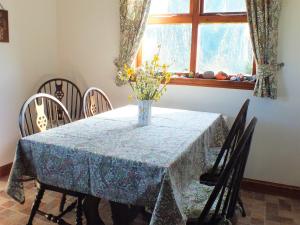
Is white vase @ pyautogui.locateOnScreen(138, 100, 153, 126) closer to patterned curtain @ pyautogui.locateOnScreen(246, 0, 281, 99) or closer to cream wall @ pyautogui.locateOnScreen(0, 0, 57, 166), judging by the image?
patterned curtain @ pyautogui.locateOnScreen(246, 0, 281, 99)

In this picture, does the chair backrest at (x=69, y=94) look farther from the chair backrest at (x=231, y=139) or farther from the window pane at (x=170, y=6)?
the chair backrest at (x=231, y=139)

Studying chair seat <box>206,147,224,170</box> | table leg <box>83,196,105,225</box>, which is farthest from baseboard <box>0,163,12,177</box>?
chair seat <box>206,147,224,170</box>

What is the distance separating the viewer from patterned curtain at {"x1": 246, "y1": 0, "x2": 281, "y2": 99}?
2783 mm

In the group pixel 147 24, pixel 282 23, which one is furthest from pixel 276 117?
pixel 147 24

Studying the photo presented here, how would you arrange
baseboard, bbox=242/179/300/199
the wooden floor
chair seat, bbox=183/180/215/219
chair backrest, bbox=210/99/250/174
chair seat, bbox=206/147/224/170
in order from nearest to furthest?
1. chair seat, bbox=183/180/215/219
2. chair backrest, bbox=210/99/250/174
3. chair seat, bbox=206/147/224/170
4. the wooden floor
5. baseboard, bbox=242/179/300/199

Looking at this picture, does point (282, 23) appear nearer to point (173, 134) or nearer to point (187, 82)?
point (187, 82)

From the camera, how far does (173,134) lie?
2076 millimetres

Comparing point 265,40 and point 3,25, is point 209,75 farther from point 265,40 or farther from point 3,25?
point 3,25

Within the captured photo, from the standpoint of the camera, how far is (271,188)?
122 inches

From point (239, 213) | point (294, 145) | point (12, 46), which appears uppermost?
point (12, 46)

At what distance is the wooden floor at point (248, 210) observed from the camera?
2533mm

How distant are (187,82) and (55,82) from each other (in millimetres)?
1573

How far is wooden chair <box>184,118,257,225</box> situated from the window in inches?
58.0

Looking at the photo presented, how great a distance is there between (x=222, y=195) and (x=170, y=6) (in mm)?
2276
